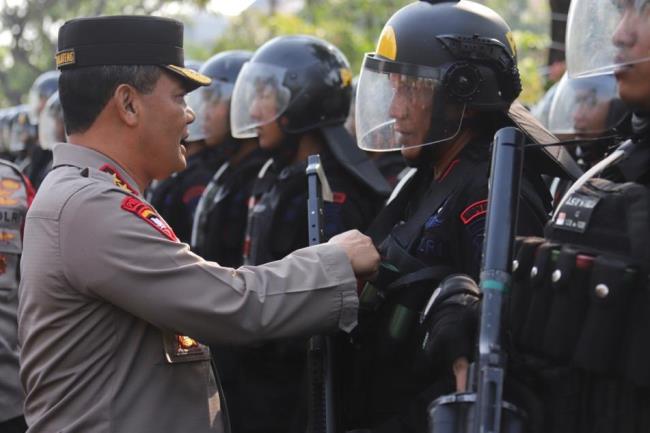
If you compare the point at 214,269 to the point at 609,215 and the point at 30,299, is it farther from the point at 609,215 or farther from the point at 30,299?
the point at 609,215

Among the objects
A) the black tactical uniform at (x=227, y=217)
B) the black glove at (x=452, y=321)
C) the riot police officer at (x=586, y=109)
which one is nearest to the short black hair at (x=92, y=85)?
the black glove at (x=452, y=321)

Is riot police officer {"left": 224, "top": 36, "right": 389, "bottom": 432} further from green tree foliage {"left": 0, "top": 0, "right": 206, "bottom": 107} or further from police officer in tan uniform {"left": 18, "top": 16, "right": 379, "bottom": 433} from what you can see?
green tree foliage {"left": 0, "top": 0, "right": 206, "bottom": 107}

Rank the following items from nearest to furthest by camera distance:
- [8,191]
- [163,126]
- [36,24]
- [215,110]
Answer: [163,126], [8,191], [215,110], [36,24]

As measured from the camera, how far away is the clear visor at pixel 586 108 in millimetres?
5730

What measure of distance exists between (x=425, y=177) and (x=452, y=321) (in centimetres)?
112

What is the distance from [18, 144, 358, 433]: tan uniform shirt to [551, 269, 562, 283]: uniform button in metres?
0.75

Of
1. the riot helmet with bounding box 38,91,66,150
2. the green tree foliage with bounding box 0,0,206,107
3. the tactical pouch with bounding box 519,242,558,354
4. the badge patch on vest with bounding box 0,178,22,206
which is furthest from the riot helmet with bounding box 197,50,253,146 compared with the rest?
the green tree foliage with bounding box 0,0,206,107

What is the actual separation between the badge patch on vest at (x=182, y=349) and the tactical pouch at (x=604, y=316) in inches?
47.5

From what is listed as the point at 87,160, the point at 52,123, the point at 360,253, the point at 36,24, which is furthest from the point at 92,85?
the point at 36,24

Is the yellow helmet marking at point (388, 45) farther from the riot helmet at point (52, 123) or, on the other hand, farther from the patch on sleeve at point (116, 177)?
the riot helmet at point (52, 123)

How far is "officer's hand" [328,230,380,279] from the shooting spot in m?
2.94

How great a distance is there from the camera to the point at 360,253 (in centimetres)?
296

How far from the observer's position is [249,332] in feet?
9.26

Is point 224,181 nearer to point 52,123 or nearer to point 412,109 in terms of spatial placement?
point 412,109
